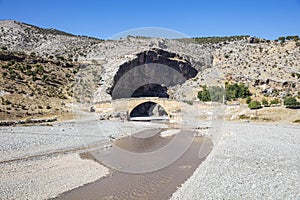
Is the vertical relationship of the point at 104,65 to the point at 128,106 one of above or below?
above

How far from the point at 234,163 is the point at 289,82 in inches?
1425

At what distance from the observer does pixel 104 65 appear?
58094 mm

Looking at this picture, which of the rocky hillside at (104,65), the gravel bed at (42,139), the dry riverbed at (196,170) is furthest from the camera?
the rocky hillside at (104,65)

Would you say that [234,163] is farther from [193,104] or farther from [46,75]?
[46,75]

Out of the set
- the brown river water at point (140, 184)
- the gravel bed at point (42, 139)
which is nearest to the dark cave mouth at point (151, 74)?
the gravel bed at point (42, 139)

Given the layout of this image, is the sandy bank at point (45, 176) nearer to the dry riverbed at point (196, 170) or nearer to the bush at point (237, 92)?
the dry riverbed at point (196, 170)

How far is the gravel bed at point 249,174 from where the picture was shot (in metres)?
10.2

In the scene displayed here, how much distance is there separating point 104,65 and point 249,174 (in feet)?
161

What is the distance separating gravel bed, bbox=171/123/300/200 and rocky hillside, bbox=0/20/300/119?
25786 mm

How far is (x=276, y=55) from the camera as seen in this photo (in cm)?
5750

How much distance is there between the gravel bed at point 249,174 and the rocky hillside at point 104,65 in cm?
2579

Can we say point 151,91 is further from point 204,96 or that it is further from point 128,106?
point 128,106

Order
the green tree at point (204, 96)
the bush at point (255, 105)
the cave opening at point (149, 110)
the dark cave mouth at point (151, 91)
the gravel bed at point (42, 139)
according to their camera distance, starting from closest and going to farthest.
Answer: the gravel bed at point (42, 139), the bush at point (255, 105), the green tree at point (204, 96), the cave opening at point (149, 110), the dark cave mouth at point (151, 91)

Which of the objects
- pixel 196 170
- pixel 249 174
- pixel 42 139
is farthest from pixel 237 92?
pixel 249 174
